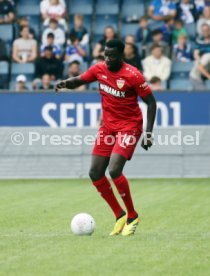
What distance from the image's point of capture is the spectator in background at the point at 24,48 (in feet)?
79.9

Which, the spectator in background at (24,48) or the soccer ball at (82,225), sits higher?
the soccer ball at (82,225)

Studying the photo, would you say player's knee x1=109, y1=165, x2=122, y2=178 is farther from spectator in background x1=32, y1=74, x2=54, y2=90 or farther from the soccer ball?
spectator in background x1=32, y1=74, x2=54, y2=90

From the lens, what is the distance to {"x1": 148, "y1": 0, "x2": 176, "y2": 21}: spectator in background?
24.9 m

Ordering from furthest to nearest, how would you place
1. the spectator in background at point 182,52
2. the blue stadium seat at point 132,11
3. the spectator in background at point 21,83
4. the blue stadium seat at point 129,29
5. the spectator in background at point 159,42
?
1. the blue stadium seat at point 132,11
2. the blue stadium seat at point 129,29
3. the spectator in background at point 182,52
4. the spectator in background at point 159,42
5. the spectator in background at point 21,83

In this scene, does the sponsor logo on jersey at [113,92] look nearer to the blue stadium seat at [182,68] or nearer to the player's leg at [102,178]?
the player's leg at [102,178]

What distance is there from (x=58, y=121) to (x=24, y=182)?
2389mm

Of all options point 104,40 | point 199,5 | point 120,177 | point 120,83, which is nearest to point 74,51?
Answer: point 104,40

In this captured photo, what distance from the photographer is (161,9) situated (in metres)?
25.0

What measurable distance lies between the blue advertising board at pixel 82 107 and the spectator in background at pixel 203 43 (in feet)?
6.84

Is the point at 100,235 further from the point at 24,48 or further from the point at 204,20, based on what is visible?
the point at 204,20

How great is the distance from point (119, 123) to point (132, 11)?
609 inches

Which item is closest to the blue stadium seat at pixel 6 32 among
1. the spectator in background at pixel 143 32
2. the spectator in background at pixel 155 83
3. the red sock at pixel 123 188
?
the spectator in background at pixel 143 32

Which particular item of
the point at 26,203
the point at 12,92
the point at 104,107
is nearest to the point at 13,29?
the point at 12,92

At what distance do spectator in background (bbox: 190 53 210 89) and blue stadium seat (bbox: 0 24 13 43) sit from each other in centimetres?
530
